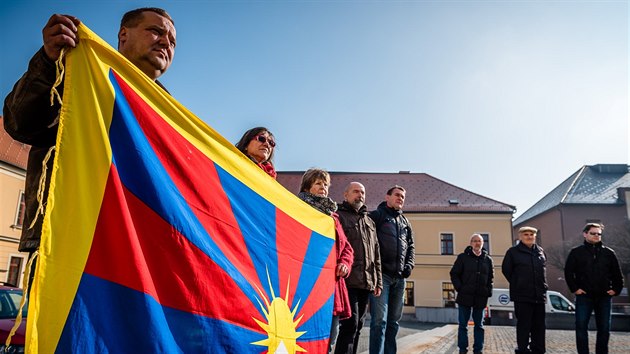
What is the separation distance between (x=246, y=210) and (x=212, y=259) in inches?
22.2

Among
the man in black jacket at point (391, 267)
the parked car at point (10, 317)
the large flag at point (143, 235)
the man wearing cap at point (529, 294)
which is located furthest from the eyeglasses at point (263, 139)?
the man wearing cap at point (529, 294)

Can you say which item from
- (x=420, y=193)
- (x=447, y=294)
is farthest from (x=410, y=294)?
(x=420, y=193)

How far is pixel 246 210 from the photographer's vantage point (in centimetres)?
271

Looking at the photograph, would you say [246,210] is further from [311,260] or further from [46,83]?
[46,83]

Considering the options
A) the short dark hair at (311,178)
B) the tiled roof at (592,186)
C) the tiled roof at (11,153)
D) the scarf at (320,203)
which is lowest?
the scarf at (320,203)

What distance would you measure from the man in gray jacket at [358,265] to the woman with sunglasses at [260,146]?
4.74 ft

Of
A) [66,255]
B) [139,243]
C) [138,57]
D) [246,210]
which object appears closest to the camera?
[66,255]

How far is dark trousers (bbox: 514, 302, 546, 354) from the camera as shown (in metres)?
6.16

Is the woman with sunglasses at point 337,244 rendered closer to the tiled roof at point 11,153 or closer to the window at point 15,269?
the tiled roof at point 11,153

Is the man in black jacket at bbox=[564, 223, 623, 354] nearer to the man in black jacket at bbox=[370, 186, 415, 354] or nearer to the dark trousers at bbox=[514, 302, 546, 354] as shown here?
the dark trousers at bbox=[514, 302, 546, 354]

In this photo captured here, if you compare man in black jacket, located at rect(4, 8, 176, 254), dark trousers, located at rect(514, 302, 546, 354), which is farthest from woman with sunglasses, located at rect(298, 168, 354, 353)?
dark trousers, located at rect(514, 302, 546, 354)

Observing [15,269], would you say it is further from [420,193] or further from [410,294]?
[420,193]

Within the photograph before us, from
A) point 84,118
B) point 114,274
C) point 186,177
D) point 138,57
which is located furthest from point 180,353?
point 138,57

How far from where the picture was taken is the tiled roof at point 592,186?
141ft
